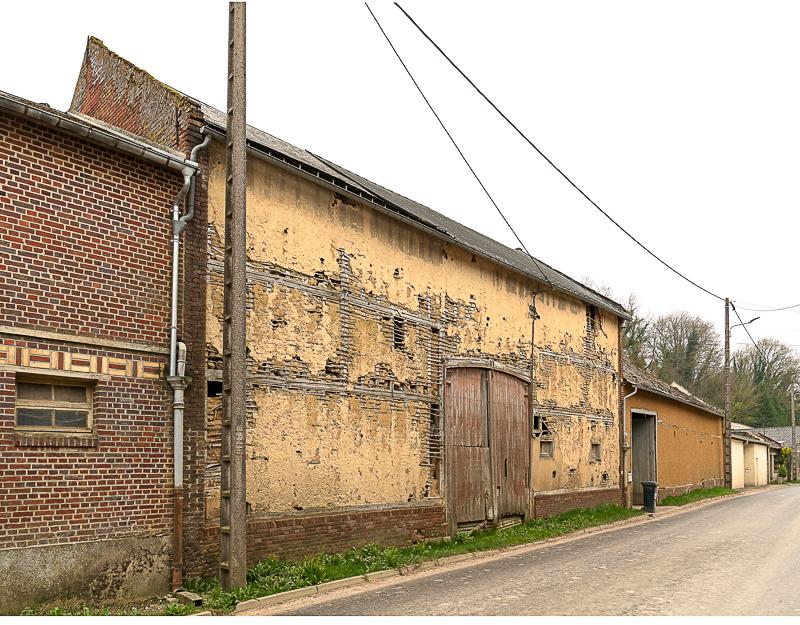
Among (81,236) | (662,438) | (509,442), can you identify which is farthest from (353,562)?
(662,438)

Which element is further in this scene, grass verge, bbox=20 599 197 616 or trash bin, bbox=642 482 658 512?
trash bin, bbox=642 482 658 512

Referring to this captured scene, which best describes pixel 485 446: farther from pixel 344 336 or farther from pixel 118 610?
pixel 118 610

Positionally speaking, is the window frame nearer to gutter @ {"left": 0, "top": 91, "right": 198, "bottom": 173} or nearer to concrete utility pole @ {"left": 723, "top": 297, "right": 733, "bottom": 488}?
gutter @ {"left": 0, "top": 91, "right": 198, "bottom": 173}

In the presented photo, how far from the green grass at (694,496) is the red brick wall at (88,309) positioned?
21.9 m

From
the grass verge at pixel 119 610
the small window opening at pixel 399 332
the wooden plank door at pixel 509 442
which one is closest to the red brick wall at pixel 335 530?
the grass verge at pixel 119 610

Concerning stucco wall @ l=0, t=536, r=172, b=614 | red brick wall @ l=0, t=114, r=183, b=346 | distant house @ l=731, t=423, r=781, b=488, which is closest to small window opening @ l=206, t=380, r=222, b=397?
red brick wall @ l=0, t=114, r=183, b=346

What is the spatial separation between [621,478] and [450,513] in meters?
10.5

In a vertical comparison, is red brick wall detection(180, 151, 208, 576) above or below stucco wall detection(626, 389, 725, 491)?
above

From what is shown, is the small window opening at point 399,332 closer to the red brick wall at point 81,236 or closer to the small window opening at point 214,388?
the small window opening at point 214,388

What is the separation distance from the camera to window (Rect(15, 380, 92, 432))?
8.97m

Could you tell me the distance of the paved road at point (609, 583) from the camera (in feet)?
29.2

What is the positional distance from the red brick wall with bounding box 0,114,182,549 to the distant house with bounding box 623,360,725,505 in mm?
18411

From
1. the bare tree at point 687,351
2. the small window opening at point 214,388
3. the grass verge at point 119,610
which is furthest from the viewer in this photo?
the bare tree at point 687,351

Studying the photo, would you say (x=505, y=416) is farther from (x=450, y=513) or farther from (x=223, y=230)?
(x=223, y=230)
